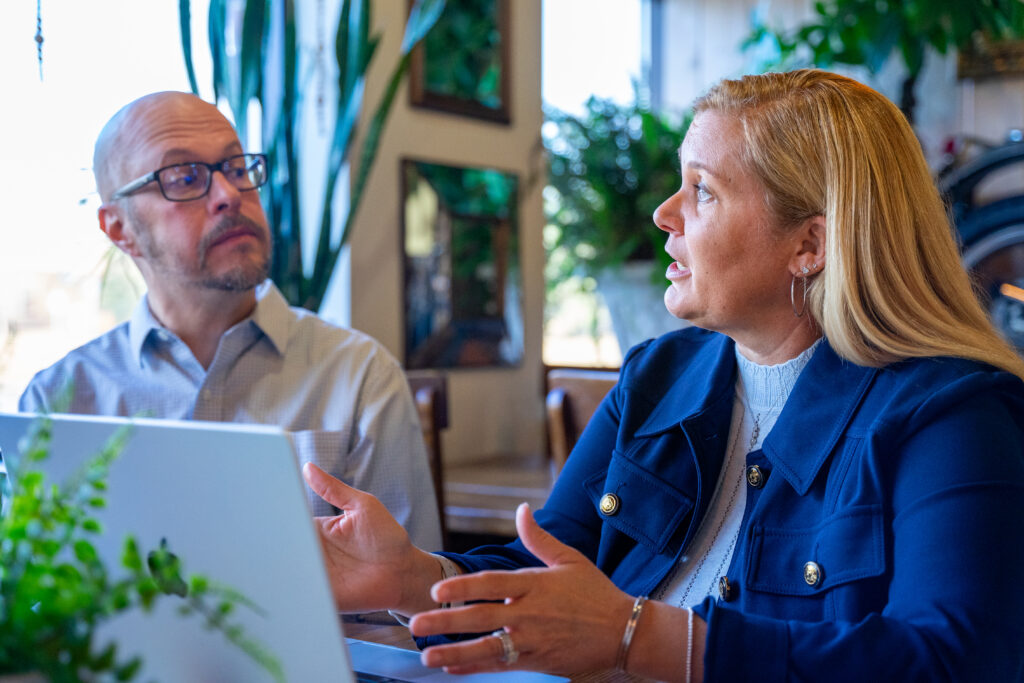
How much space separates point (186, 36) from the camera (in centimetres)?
218

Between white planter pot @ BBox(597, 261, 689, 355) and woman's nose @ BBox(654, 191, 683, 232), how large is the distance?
2.15m

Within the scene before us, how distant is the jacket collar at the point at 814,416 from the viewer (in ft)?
3.91

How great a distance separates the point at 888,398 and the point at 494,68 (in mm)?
2377

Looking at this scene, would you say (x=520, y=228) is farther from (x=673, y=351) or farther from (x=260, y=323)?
(x=673, y=351)

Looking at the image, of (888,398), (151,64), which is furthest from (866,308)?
(151,64)

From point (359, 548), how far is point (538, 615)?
0.26 metres

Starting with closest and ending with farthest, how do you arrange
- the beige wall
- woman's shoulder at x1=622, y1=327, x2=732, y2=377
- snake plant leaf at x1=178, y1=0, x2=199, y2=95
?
woman's shoulder at x1=622, y1=327, x2=732, y2=377 → snake plant leaf at x1=178, y1=0, x2=199, y2=95 → the beige wall

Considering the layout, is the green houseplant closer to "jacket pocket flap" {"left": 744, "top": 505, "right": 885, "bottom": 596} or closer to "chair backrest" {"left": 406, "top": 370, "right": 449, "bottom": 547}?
"jacket pocket flap" {"left": 744, "top": 505, "right": 885, "bottom": 596}

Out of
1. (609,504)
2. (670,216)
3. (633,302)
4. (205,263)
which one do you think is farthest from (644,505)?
(633,302)

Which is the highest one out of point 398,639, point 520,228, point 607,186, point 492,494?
point 607,186

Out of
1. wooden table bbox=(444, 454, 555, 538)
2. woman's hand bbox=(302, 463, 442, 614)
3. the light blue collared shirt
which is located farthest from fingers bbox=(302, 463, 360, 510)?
wooden table bbox=(444, 454, 555, 538)

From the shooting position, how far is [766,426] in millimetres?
1359

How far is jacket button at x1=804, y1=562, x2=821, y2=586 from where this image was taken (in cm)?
112

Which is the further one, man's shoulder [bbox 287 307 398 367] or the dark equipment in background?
the dark equipment in background
